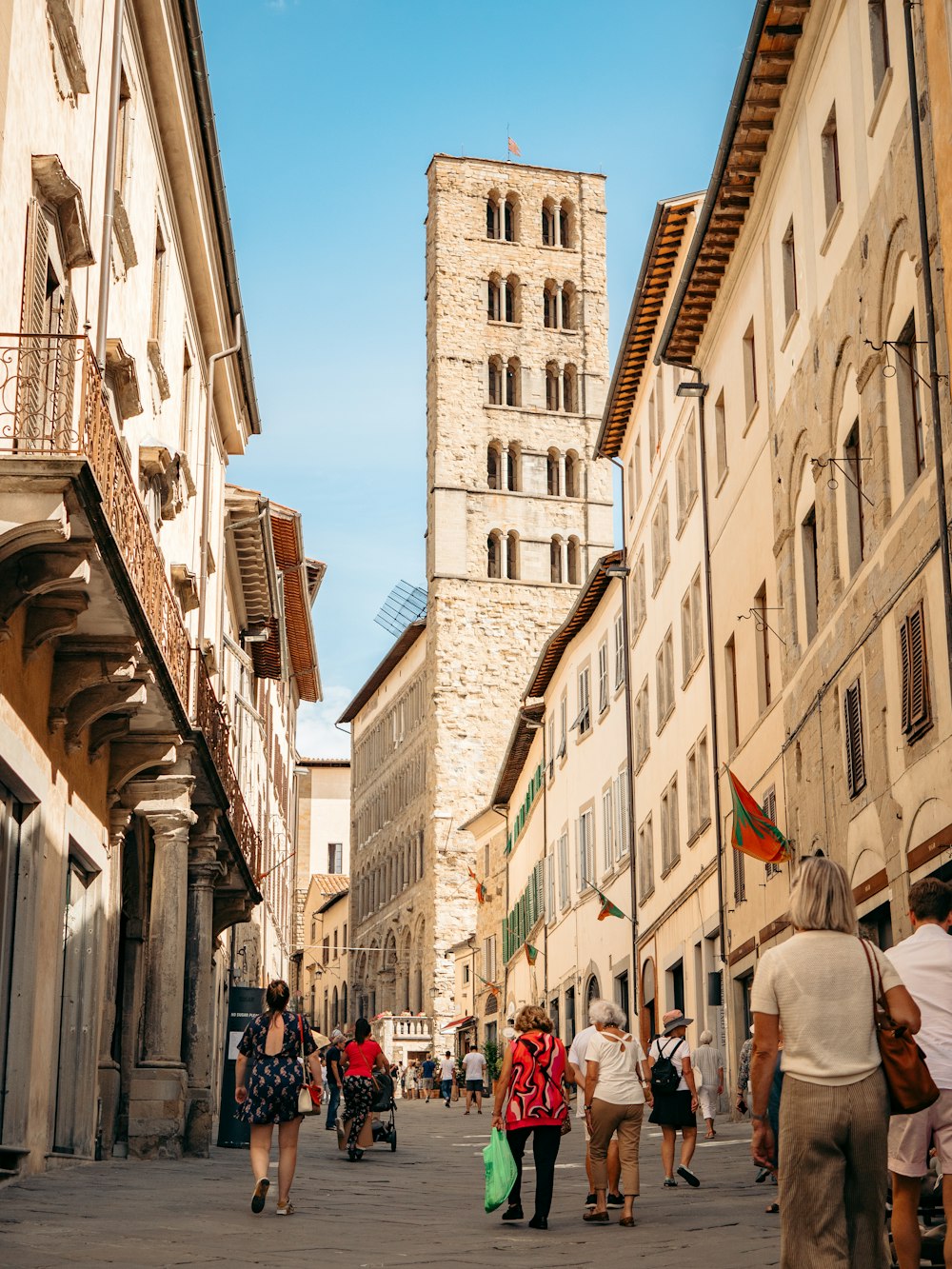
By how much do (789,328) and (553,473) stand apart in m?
54.0

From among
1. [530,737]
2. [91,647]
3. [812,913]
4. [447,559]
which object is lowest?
[812,913]

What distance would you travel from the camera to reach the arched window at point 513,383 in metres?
73.8

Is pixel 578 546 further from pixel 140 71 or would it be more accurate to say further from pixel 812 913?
pixel 812 913

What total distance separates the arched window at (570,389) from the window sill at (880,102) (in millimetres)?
59292

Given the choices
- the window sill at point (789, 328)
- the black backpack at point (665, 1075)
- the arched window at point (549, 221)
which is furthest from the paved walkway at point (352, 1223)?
the arched window at point (549, 221)

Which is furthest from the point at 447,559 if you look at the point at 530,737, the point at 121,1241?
the point at 121,1241

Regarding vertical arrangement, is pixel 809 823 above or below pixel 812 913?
above

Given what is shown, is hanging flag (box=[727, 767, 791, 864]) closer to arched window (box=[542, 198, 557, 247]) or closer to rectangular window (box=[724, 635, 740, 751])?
rectangular window (box=[724, 635, 740, 751])

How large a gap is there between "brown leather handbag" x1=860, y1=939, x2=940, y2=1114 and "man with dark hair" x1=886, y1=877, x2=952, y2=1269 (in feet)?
4.18

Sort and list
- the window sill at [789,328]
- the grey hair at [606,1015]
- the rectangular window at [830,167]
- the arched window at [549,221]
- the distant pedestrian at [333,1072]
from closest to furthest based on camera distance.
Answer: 1. the grey hair at [606,1015]
2. the rectangular window at [830,167]
3. the window sill at [789,328]
4. the distant pedestrian at [333,1072]
5. the arched window at [549,221]

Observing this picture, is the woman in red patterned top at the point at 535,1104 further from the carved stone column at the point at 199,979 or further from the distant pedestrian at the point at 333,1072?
the distant pedestrian at the point at 333,1072

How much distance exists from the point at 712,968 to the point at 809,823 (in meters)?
7.50

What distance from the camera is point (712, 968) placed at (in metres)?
25.7

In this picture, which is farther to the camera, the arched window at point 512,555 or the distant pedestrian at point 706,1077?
the arched window at point 512,555
